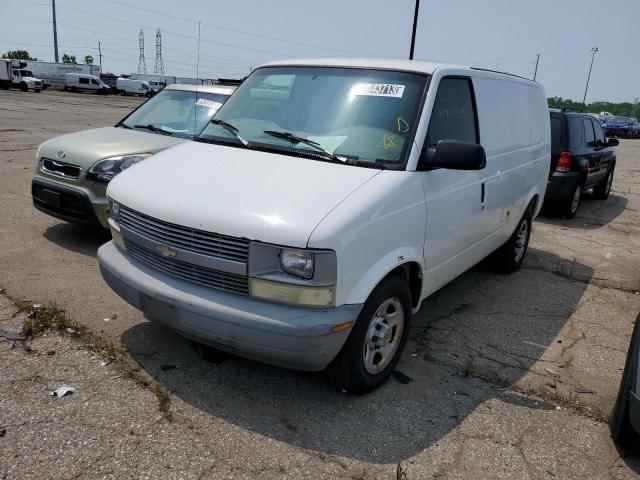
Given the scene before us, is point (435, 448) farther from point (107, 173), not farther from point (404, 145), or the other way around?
point (107, 173)

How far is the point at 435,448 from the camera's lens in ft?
9.80

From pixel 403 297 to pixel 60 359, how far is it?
2.26 metres

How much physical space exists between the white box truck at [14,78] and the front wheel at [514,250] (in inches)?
1965

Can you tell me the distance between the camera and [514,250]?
5922 millimetres

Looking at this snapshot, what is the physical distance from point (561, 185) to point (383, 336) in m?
6.73

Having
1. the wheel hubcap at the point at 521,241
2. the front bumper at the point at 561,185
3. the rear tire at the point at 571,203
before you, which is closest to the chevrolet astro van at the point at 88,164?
the wheel hubcap at the point at 521,241

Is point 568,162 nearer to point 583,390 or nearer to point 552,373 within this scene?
point 552,373

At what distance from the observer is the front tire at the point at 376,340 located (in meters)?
3.14

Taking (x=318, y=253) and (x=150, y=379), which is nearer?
(x=318, y=253)

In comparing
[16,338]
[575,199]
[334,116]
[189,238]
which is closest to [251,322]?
[189,238]

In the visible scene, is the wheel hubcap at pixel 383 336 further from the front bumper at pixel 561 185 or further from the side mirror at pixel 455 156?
the front bumper at pixel 561 185

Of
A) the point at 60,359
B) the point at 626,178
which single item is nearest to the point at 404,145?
the point at 60,359

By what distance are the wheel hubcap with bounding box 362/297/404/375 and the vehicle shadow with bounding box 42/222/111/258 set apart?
334 centimetres

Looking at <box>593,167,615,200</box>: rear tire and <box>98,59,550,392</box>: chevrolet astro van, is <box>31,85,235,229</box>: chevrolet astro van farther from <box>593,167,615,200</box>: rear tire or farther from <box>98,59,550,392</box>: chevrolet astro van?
<box>593,167,615,200</box>: rear tire
